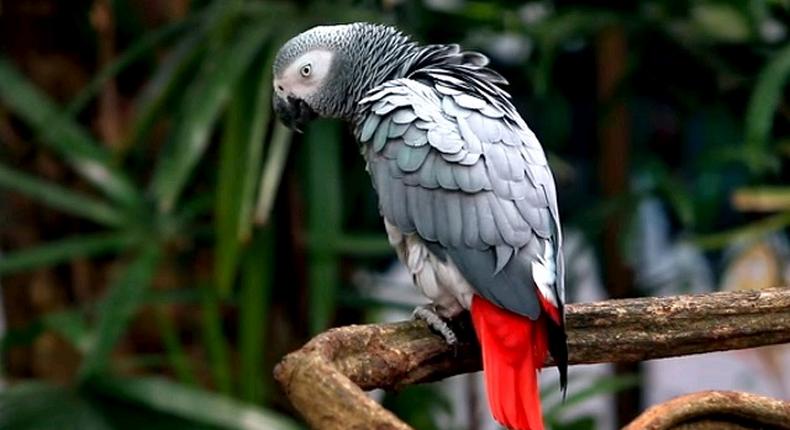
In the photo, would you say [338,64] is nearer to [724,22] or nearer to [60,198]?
[60,198]

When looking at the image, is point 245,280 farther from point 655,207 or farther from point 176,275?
point 655,207

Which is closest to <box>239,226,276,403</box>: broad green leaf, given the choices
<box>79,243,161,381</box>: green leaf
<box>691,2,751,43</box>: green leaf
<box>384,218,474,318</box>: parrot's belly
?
<box>79,243,161,381</box>: green leaf

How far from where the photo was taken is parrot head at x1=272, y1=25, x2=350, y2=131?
99 centimetres

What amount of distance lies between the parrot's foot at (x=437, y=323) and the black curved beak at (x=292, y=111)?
242mm

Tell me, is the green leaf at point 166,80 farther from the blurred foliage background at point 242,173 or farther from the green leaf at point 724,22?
the green leaf at point 724,22

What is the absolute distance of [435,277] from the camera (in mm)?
899

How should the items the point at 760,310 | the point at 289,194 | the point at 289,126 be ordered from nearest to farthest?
the point at 760,310 → the point at 289,126 → the point at 289,194

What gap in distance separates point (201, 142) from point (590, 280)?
0.89 meters

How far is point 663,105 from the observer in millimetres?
1822

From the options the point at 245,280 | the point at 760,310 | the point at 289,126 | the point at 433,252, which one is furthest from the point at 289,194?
the point at 760,310

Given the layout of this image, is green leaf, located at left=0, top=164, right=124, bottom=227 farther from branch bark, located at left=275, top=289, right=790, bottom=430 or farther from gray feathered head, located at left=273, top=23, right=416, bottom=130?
branch bark, located at left=275, top=289, right=790, bottom=430

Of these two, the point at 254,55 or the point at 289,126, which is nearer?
the point at 289,126

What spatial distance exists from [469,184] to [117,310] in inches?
24.3

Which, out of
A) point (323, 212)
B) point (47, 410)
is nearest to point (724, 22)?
point (323, 212)
